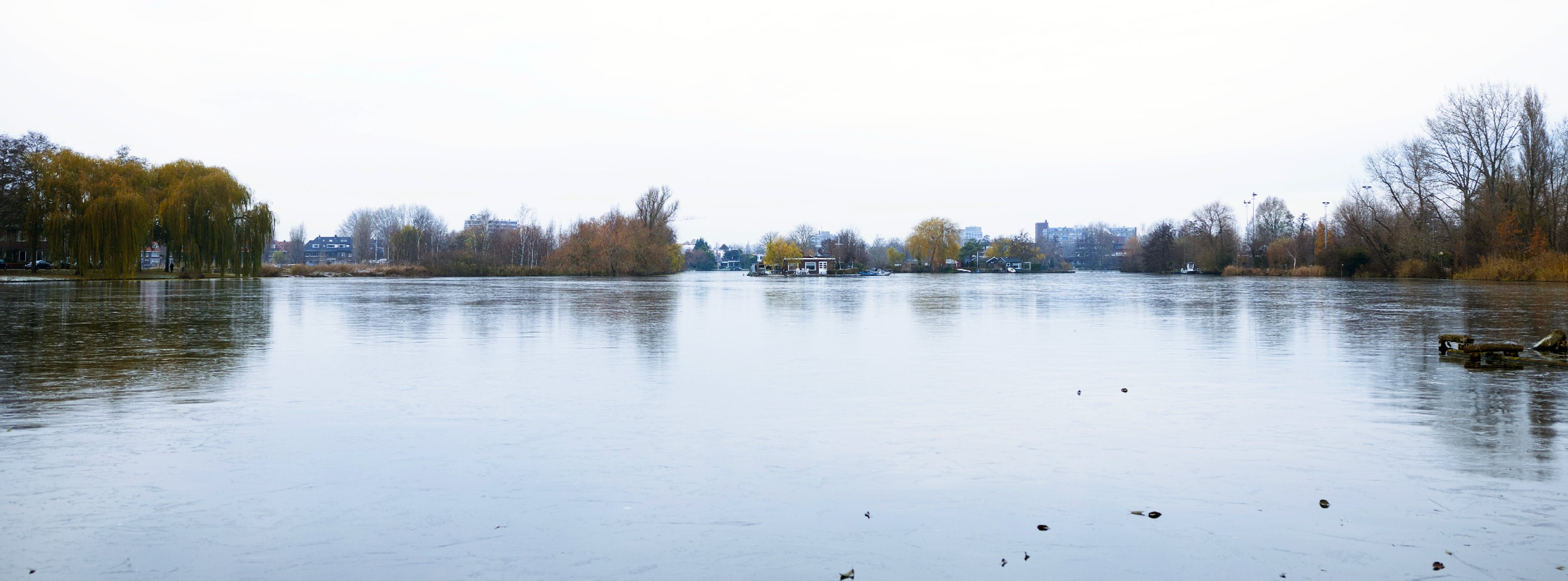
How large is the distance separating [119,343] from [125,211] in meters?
37.8

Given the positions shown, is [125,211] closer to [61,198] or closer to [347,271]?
[61,198]

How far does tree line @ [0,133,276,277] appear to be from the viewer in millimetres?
44906

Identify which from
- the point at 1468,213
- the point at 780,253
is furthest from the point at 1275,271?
the point at 780,253

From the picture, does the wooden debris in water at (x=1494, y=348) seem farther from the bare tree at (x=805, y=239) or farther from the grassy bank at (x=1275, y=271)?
the bare tree at (x=805, y=239)

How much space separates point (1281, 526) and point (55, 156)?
5934 cm

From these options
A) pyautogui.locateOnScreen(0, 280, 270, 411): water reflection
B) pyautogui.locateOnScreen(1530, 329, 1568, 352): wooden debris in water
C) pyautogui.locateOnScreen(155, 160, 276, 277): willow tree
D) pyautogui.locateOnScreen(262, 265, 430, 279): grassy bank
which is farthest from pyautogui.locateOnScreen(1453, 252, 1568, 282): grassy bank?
pyautogui.locateOnScreen(262, 265, 430, 279): grassy bank

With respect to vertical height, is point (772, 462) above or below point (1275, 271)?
below

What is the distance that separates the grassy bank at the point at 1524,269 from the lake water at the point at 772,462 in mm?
42828

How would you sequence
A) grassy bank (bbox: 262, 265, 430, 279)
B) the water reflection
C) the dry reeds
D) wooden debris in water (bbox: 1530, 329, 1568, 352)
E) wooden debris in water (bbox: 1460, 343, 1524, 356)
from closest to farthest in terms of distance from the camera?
the water reflection < wooden debris in water (bbox: 1460, 343, 1524, 356) < wooden debris in water (bbox: 1530, 329, 1568, 352) < grassy bank (bbox: 262, 265, 430, 279) < the dry reeds

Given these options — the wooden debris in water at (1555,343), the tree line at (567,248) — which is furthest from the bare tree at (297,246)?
the wooden debris in water at (1555,343)

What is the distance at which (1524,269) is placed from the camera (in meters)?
49.2

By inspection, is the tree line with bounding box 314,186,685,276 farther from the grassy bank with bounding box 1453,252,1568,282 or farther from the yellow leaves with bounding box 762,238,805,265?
the grassy bank with bounding box 1453,252,1568,282

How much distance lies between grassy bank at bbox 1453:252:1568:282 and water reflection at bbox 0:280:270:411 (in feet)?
184

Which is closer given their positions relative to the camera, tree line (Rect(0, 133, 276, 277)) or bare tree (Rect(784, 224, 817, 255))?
tree line (Rect(0, 133, 276, 277))
